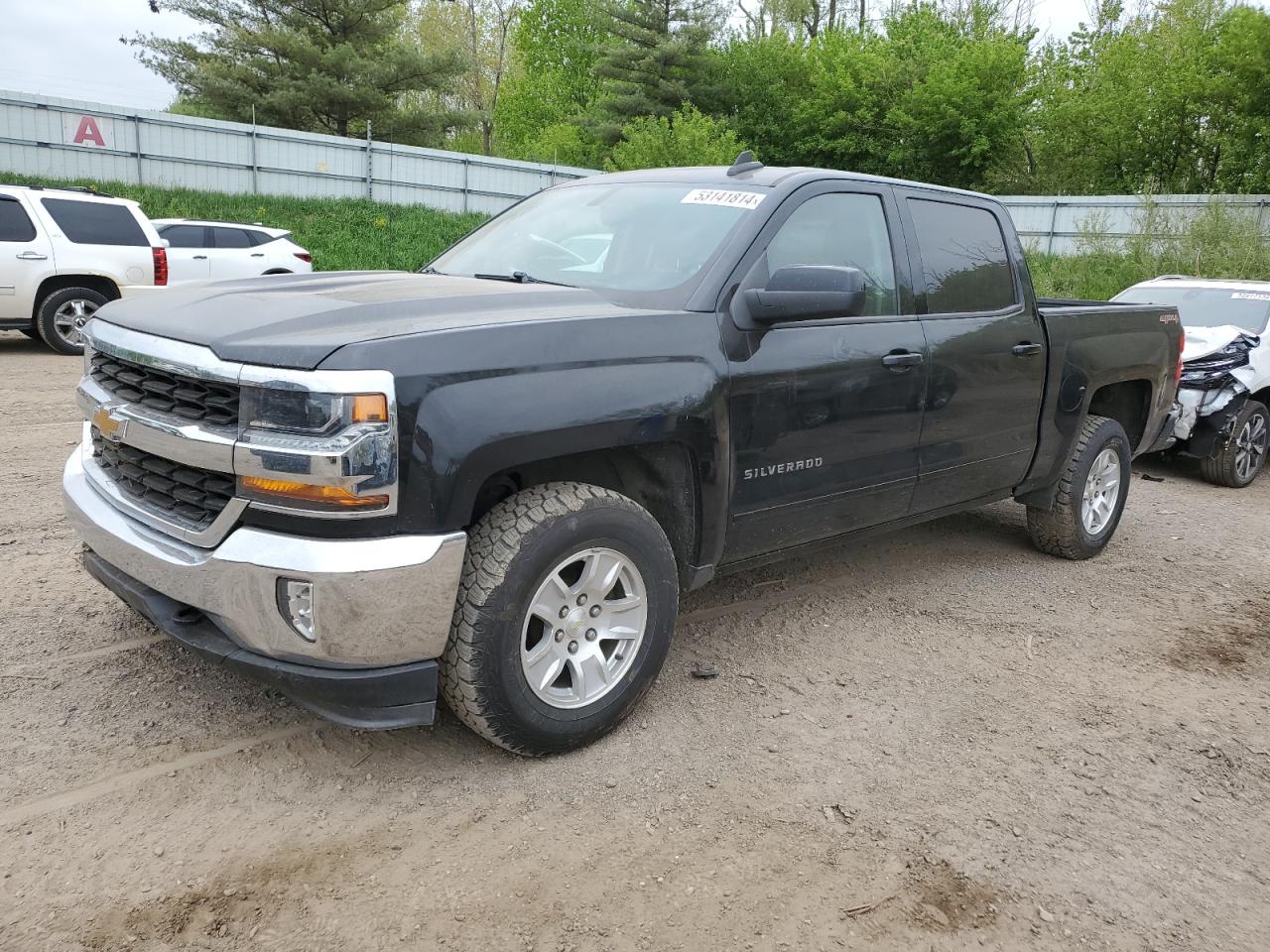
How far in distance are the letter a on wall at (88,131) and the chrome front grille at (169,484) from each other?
68.5ft

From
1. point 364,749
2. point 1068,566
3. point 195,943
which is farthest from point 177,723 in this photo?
point 1068,566

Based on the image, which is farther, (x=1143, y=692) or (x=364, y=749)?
(x=1143, y=692)

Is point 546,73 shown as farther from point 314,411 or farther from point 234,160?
point 314,411

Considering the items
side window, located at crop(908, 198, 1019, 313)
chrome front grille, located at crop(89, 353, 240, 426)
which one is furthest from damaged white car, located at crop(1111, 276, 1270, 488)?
chrome front grille, located at crop(89, 353, 240, 426)

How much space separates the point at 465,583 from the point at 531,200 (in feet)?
7.98

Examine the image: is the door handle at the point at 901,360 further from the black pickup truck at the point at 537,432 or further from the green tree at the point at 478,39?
the green tree at the point at 478,39

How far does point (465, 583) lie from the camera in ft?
9.23

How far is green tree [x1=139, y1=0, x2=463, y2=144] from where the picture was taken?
28.8 metres

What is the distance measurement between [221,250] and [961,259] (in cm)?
1320

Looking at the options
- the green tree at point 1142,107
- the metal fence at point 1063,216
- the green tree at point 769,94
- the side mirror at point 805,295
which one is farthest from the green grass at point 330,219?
the green tree at point 1142,107

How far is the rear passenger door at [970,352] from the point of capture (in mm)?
4246

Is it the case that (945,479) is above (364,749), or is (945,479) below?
above

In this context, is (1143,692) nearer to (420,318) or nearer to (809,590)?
(809,590)

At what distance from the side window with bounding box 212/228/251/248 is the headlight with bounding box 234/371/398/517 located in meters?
13.9
